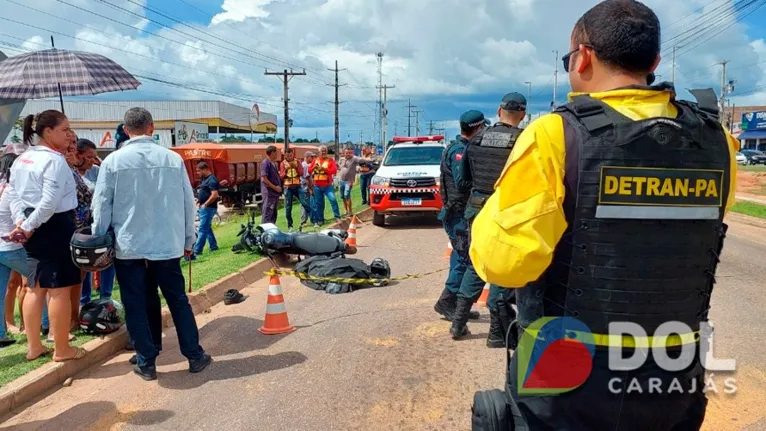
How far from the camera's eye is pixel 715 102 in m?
1.83

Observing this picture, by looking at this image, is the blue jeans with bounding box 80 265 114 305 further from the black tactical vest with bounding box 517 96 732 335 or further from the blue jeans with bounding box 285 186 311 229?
the blue jeans with bounding box 285 186 311 229

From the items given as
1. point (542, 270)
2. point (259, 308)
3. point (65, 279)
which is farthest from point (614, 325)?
point (259, 308)

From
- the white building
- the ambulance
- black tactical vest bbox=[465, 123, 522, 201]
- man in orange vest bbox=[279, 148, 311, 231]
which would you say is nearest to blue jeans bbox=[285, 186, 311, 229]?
man in orange vest bbox=[279, 148, 311, 231]

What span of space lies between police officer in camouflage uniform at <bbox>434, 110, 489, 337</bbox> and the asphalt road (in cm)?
25

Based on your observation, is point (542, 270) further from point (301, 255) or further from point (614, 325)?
point (301, 255)

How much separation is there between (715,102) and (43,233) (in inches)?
180

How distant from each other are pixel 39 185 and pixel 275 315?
7.56 ft

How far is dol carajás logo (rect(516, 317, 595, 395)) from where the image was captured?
5.34 feet

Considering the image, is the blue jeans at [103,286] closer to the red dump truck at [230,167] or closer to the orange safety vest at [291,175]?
the orange safety vest at [291,175]

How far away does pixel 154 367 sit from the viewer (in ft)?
14.7

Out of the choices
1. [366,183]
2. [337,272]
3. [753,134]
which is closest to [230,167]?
[366,183]

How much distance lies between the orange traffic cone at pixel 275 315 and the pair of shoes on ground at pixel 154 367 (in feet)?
2.58

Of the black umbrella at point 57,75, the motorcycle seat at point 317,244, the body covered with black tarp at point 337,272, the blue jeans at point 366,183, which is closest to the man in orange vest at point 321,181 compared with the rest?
the blue jeans at point 366,183

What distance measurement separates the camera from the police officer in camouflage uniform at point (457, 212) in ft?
17.0
